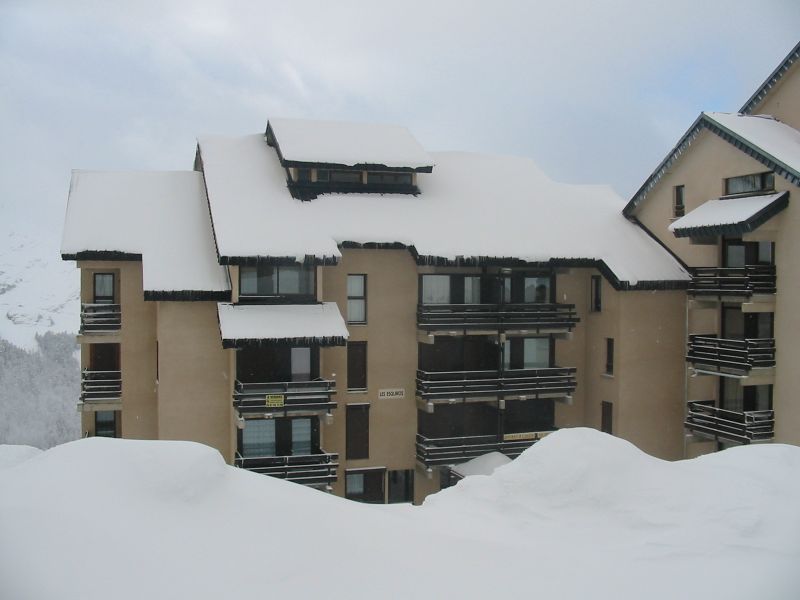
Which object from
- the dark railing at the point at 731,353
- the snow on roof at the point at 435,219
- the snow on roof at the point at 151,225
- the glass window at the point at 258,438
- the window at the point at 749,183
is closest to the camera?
the dark railing at the point at 731,353

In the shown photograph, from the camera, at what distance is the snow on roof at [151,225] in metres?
29.6

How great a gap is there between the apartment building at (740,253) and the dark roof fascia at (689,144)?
0.05 metres

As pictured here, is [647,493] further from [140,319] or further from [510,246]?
[140,319]

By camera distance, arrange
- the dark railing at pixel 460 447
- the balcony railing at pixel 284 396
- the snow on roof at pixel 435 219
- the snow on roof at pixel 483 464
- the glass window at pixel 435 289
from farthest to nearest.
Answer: the glass window at pixel 435 289 → the dark railing at pixel 460 447 → the snow on roof at pixel 483 464 → the snow on roof at pixel 435 219 → the balcony railing at pixel 284 396

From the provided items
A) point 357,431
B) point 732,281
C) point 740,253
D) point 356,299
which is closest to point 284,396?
point 357,431

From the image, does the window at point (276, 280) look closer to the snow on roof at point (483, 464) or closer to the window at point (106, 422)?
the window at point (106, 422)

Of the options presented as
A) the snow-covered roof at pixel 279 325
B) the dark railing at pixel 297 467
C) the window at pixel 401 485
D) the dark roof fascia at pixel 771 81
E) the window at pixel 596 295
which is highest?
the dark roof fascia at pixel 771 81

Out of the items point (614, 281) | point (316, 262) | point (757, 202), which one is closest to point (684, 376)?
point (614, 281)

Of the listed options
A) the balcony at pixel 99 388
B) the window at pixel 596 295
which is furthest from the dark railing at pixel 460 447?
the balcony at pixel 99 388

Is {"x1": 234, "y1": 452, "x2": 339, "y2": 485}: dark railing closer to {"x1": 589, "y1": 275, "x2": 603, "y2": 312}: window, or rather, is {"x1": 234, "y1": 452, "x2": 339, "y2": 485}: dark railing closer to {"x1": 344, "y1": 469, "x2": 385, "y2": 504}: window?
{"x1": 344, "y1": 469, "x2": 385, "y2": 504}: window

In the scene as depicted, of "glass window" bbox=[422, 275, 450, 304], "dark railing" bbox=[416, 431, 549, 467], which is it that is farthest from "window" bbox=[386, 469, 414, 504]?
"glass window" bbox=[422, 275, 450, 304]

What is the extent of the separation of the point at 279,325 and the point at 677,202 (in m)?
19.7

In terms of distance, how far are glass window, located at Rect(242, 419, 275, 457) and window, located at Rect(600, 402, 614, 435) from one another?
48.7ft

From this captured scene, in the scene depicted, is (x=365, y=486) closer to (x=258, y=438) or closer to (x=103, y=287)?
(x=258, y=438)
